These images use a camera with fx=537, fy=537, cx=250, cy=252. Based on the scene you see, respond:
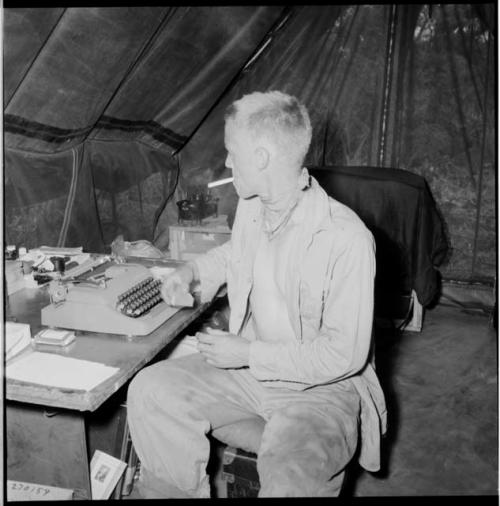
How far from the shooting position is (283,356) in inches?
69.4

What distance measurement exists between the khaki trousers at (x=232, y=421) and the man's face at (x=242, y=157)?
27.5 inches

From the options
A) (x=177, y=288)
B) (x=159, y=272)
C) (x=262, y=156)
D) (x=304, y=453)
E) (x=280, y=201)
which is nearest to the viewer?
(x=304, y=453)

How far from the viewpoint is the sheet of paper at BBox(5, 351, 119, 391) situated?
1.61 m

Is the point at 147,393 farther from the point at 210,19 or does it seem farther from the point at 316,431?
the point at 210,19

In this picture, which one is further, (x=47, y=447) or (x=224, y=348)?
(x=47, y=447)

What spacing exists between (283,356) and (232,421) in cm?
35

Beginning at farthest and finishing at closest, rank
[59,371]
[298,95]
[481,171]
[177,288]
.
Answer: [298,95] → [481,171] → [177,288] → [59,371]

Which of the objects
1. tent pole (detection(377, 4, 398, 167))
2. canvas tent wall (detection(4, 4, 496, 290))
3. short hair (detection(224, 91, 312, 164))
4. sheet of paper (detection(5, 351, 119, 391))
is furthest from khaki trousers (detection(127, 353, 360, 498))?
tent pole (detection(377, 4, 398, 167))

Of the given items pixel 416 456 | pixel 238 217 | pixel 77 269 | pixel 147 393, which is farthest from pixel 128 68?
pixel 416 456

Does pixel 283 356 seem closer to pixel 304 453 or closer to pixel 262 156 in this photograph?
pixel 304 453

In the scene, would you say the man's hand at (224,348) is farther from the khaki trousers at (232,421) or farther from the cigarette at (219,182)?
the cigarette at (219,182)

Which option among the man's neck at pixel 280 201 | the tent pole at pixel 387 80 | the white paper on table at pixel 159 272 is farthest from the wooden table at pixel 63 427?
the tent pole at pixel 387 80

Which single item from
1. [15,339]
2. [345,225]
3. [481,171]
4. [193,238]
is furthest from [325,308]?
[481,171]

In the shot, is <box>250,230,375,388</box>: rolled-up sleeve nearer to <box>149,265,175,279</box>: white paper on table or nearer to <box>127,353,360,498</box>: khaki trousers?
<box>127,353,360,498</box>: khaki trousers
